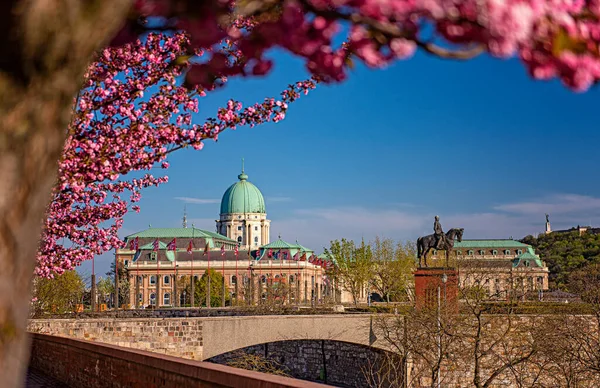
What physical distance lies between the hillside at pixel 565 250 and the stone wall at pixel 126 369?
117 m

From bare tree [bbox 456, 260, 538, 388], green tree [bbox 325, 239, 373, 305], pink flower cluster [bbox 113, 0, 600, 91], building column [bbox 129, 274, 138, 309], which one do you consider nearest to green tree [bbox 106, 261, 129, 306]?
building column [bbox 129, 274, 138, 309]

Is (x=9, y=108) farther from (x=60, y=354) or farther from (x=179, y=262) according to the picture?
(x=179, y=262)

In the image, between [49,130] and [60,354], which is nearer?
[49,130]

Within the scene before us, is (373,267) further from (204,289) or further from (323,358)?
(204,289)

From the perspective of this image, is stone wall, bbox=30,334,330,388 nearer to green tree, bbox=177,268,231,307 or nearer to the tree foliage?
the tree foliage

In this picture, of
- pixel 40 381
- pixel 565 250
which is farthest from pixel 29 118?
pixel 565 250

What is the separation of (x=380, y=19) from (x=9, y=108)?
4.29 feet

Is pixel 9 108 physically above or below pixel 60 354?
above

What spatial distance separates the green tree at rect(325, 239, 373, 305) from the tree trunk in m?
66.8

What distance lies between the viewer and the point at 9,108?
2.72 metres

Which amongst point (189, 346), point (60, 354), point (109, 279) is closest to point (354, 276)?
point (189, 346)

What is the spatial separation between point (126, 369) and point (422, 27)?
443 inches

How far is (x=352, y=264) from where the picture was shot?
7069cm

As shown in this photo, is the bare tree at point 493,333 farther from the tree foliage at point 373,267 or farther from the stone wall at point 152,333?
the tree foliage at point 373,267
